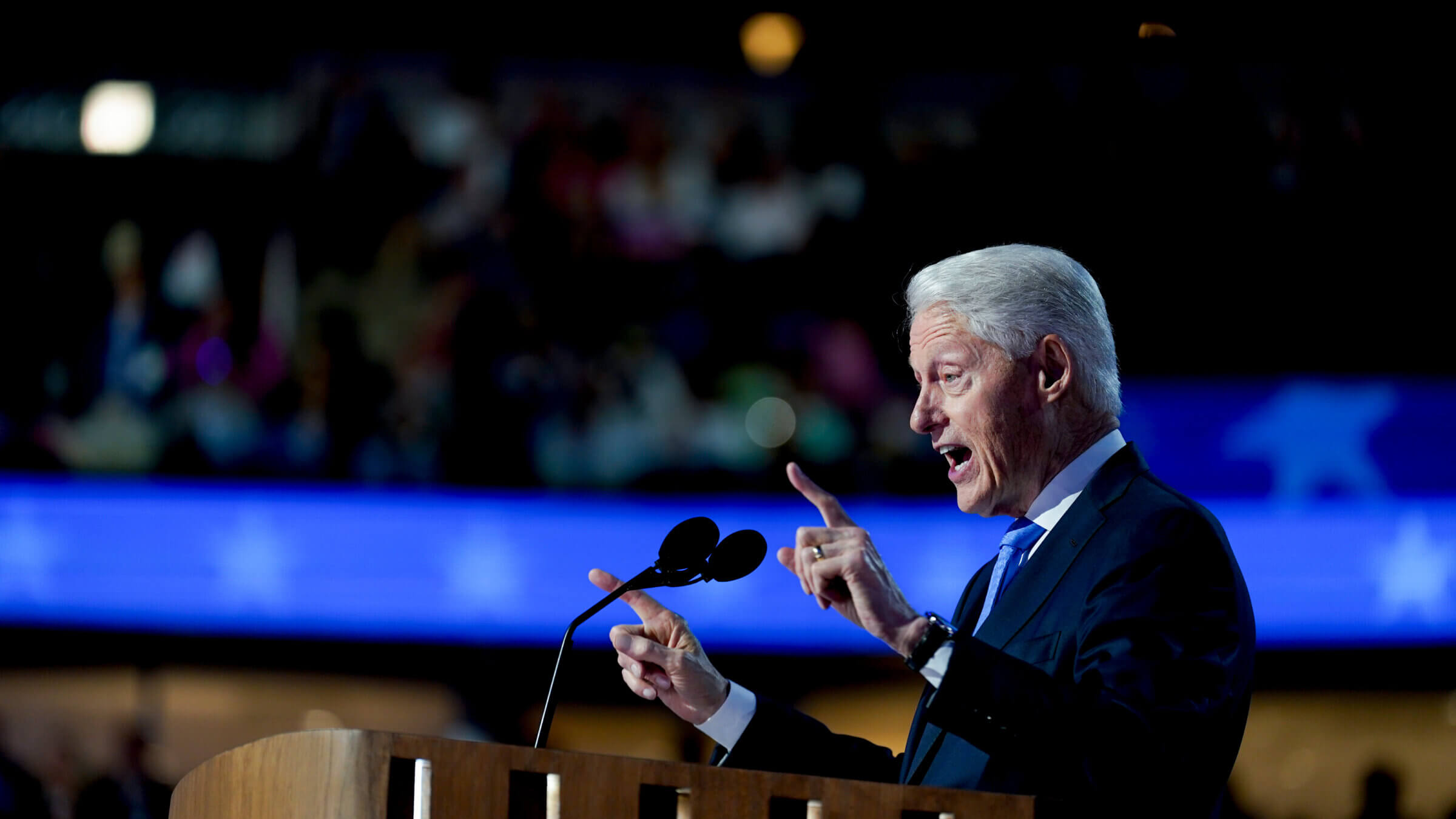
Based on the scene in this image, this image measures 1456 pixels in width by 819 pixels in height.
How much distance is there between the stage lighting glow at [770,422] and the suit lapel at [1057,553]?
391 cm

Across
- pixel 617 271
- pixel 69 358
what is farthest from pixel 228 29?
pixel 617 271

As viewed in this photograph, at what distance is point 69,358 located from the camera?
19.2ft

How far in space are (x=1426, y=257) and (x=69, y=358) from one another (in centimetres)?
515

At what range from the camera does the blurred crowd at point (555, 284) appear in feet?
18.5

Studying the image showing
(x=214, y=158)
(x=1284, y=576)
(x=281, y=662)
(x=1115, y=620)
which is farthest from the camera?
(x=214, y=158)

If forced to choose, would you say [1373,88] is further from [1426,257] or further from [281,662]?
[281,662]

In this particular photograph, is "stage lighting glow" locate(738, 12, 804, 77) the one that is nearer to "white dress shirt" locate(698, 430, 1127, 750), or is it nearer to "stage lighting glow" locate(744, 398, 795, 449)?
"stage lighting glow" locate(744, 398, 795, 449)

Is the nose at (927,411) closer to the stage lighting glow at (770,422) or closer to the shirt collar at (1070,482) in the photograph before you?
the shirt collar at (1070,482)

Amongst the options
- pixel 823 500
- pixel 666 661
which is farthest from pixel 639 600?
pixel 823 500

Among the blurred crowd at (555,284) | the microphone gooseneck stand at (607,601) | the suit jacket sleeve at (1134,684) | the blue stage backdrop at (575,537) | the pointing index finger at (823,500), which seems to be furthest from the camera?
the blurred crowd at (555,284)

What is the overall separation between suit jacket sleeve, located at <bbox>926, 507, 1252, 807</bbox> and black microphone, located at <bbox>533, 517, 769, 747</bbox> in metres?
0.30

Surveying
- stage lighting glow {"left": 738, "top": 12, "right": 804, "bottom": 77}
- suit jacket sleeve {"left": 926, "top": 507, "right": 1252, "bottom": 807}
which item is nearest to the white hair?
suit jacket sleeve {"left": 926, "top": 507, "right": 1252, "bottom": 807}

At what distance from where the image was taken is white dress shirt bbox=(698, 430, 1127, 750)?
1.78 meters

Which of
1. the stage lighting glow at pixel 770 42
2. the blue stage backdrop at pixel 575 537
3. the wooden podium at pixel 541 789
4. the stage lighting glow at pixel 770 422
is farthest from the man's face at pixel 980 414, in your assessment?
the stage lighting glow at pixel 770 42
